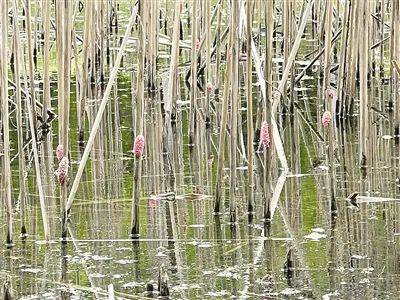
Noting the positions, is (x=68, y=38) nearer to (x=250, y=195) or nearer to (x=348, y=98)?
(x=250, y=195)

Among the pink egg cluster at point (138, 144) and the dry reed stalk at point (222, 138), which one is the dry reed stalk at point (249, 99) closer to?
the dry reed stalk at point (222, 138)

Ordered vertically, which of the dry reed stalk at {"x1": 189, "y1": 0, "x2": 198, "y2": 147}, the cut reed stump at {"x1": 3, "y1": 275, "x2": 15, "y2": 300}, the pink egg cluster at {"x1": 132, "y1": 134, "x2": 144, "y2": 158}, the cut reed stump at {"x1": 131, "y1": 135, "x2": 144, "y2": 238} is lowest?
the cut reed stump at {"x1": 3, "y1": 275, "x2": 15, "y2": 300}

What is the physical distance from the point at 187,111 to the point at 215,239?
3.59m

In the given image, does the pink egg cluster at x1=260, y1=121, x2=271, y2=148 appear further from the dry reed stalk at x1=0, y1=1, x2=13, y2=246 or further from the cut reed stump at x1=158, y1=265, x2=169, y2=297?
the dry reed stalk at x1=0, y1=1, x2=13, y2=246

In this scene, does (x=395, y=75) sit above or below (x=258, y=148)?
above

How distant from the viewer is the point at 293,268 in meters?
4.46

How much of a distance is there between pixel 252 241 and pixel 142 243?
1.74ft

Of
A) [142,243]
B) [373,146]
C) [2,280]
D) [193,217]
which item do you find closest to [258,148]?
[373,146]

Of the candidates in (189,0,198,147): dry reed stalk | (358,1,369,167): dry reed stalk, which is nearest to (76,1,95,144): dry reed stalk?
(189,0,198,147): dry reed stalk

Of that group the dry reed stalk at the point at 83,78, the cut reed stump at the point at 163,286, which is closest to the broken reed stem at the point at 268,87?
the cut reed stump at the point at 163,286

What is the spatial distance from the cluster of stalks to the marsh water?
52 millimetres

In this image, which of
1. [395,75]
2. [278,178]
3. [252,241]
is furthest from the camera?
[395,75]

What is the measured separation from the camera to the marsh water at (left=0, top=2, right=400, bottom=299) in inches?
169

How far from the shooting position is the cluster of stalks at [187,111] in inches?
191
